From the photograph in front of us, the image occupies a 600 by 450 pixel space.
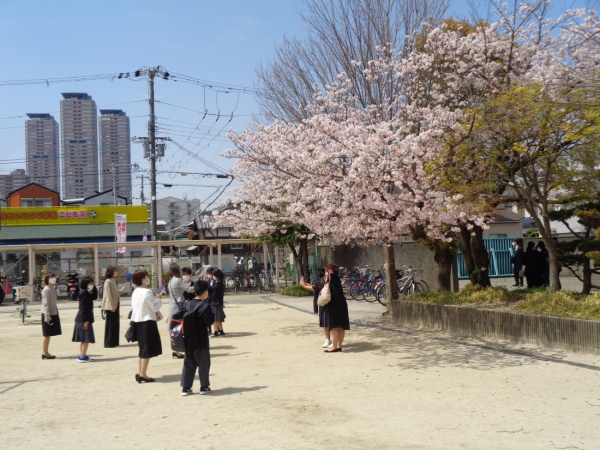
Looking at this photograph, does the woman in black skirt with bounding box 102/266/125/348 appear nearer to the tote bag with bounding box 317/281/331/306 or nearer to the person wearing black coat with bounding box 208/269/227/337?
the person wearing black coat with bounding box 208/269/227/337

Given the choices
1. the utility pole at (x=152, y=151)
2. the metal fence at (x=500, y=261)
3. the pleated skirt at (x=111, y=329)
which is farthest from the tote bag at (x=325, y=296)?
the utility pole at (x=152, y=151)

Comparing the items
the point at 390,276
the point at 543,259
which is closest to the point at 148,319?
the point at 390,276

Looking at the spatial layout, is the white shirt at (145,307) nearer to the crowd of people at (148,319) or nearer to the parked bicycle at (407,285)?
the crowd of people at (148,319)

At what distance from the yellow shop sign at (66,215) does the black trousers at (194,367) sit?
117 feet

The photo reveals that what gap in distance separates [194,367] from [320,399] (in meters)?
1.72

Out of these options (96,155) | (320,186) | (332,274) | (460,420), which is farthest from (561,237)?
(96,155)

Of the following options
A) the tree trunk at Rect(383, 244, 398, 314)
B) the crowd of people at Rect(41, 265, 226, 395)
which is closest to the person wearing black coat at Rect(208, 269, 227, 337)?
the crowd of people at Rect(41, 265, 226, 395)

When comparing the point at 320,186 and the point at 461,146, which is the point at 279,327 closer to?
the point at 320,186

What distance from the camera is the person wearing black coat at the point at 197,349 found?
7.90 meters

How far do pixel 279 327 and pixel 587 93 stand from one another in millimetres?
8516

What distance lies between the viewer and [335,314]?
10.9m

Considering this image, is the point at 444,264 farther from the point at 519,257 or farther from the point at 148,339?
the point at 148,339

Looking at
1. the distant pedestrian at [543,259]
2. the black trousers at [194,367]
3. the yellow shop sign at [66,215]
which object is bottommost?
the black trousers at [194,367]

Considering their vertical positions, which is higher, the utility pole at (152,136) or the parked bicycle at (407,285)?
the utility pole at (152,136)
